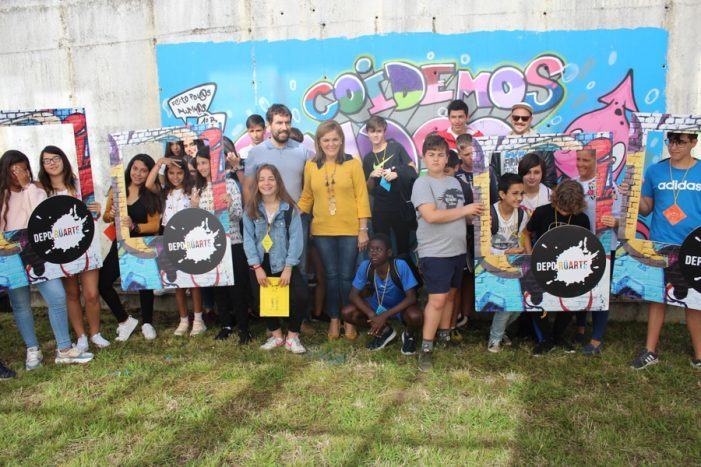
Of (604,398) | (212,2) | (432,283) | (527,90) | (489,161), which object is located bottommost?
(604,398)

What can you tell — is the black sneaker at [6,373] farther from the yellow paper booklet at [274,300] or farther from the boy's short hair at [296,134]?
the boy's short hair at [296,134]

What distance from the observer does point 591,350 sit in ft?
15.3

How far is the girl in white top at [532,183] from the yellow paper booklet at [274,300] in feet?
6.90

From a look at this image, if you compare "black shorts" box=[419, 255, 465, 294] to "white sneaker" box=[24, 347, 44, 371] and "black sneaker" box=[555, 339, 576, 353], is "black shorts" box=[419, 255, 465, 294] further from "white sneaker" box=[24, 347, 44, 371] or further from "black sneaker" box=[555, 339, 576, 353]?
"white sneaker" box=[24, 347, 44, 371]

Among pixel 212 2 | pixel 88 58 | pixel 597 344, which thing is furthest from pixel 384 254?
pixel 88 58

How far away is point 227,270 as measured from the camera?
16.1 feet

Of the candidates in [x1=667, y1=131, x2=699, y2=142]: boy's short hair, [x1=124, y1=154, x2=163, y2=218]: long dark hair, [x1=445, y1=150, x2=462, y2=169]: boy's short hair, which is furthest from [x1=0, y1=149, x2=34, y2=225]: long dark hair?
[x1=667, y1=131, x2=699, y2=142]: boy's short hair

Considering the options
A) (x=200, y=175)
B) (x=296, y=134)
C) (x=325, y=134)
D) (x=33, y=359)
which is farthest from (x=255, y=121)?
(x=33, y=359)

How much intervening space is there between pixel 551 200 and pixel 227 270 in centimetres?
276

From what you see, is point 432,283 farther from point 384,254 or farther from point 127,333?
point 127,333

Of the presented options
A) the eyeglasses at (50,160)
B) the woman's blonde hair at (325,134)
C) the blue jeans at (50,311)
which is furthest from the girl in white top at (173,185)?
the woman's blonde hair at (325,134)

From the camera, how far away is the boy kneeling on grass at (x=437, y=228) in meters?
4.37

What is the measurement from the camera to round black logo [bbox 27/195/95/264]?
4.59 m

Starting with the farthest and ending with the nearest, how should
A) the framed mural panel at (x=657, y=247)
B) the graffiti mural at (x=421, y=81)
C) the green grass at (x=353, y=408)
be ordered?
1. the graffiti mural at (x=421, y=81)
2. the framed mural panel at (x=657, y=247)
3. the green grass at (x=353, y=408)
